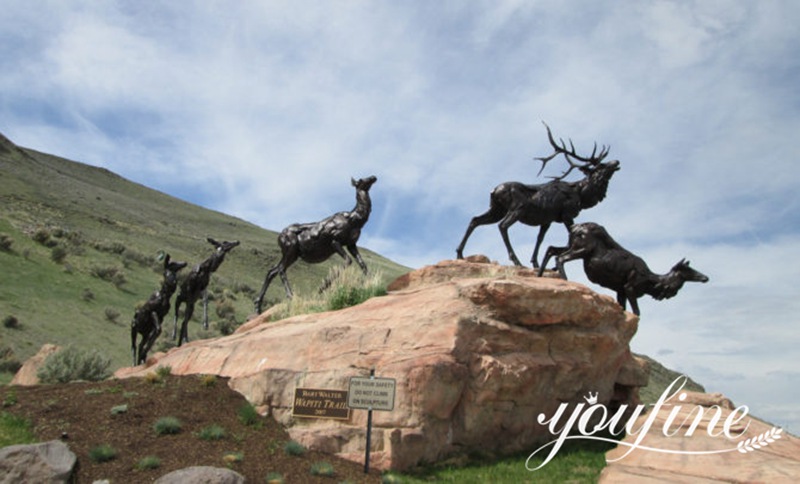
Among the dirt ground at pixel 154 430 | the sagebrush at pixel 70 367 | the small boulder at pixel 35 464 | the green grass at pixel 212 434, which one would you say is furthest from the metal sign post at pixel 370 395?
the sagebrush at pixel 70 367

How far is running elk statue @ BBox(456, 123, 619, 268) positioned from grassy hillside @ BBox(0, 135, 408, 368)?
3.08 meters

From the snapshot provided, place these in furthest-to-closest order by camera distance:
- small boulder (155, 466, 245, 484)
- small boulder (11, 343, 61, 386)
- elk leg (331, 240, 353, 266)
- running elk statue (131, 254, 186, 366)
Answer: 1. running elk statue (131, 254, 186, 366)
2. small boulder (11, 343, 61, 386)
3. elk leg (331, 240, 353, 266)
4. small boulder (155, 466, 245, 484)

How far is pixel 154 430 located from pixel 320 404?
2441 mm

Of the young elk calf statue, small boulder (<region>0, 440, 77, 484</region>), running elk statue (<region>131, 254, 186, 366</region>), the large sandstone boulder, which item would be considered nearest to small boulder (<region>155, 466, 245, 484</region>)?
small boulder (<region>0, 440, 77, 484</region>)

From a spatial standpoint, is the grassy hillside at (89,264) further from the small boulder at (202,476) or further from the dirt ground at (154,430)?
the small boulder at (202,476)

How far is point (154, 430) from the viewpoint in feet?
30.7

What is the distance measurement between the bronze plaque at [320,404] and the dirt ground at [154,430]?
1.61 ft

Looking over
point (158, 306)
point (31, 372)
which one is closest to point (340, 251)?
point (158, 306)

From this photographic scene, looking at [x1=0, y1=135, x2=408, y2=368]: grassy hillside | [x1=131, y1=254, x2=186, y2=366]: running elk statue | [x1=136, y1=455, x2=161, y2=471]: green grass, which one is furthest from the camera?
[x1=0, y1=135, x2=408, y2=368]: grassy hillside

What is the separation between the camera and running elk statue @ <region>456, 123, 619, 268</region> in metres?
14.8

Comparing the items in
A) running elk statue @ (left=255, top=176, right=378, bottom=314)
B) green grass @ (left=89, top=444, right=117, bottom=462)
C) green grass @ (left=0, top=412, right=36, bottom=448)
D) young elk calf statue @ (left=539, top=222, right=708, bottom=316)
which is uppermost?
running elk statue @ (left=255, top=176, right=378, bottom=314)

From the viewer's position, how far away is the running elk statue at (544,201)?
1476 cm

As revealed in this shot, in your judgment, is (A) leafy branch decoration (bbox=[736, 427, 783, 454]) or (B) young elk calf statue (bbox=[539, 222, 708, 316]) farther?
(B) young elk calf statue (bbox=[539, 222, 708, 316])

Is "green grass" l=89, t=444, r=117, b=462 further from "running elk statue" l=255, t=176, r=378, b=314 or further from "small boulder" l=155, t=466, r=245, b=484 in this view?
"running elk statue" l=255, t=176, r=378, b=314
